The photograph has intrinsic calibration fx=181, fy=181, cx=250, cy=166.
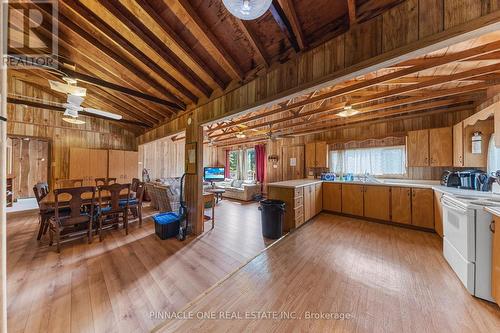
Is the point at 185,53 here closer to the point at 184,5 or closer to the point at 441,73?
the point at 184,5

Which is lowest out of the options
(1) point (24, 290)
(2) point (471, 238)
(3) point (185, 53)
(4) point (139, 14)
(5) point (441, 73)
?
(1) point (24, 290)

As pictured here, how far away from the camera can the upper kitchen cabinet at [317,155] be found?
550cm

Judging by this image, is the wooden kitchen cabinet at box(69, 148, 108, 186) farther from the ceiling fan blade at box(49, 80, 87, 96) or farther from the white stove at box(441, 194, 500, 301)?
the white stove at box(441, 194, 500, 301)

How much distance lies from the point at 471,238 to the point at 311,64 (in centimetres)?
254

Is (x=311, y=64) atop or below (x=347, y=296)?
atop

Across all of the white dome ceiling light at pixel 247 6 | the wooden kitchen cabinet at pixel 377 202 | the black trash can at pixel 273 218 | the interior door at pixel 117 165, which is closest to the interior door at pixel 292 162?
the wooden kitchen cabinet at pixel 377 202

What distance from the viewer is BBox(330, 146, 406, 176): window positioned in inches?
180

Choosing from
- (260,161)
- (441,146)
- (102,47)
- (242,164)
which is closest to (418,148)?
(441,146)

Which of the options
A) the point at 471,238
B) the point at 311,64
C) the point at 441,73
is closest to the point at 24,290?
the point at 311,64

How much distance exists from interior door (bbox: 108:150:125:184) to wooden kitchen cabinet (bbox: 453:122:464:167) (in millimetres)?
9232

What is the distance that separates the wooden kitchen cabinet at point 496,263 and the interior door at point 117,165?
8.68 m

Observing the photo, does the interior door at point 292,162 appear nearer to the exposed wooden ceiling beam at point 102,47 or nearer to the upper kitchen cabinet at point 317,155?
the upper kitchen cabinet at point 317,155

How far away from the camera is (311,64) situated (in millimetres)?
2061

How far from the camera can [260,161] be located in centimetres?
758
